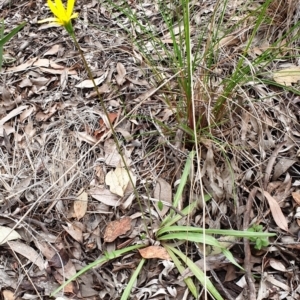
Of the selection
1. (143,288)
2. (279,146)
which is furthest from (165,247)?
(279,146)

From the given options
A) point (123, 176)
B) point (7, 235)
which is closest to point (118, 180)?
point (123, 176)

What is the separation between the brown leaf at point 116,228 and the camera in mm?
1417

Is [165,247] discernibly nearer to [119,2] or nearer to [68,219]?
[68,219]

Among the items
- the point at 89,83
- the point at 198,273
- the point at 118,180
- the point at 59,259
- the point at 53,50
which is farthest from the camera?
the point at 53,50

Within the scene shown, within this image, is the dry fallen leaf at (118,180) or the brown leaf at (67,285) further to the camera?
the dry fallen leaf at (118,180)

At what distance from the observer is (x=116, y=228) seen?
1435 mm

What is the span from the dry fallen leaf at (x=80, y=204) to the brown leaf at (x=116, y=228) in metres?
0.10

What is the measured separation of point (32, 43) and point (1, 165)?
27.6 inches

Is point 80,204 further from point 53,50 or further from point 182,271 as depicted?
point 53,50

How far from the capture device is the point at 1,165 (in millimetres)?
1621

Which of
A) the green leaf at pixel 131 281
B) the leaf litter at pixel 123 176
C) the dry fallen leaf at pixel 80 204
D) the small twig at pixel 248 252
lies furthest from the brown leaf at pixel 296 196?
the dry fallen leaf at pixel 80 204

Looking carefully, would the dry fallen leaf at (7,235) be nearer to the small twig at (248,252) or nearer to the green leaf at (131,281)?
the green leaf at (131,281)

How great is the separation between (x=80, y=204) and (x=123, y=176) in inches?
6.8

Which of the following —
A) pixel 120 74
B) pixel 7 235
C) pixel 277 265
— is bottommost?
pixel 277 265
